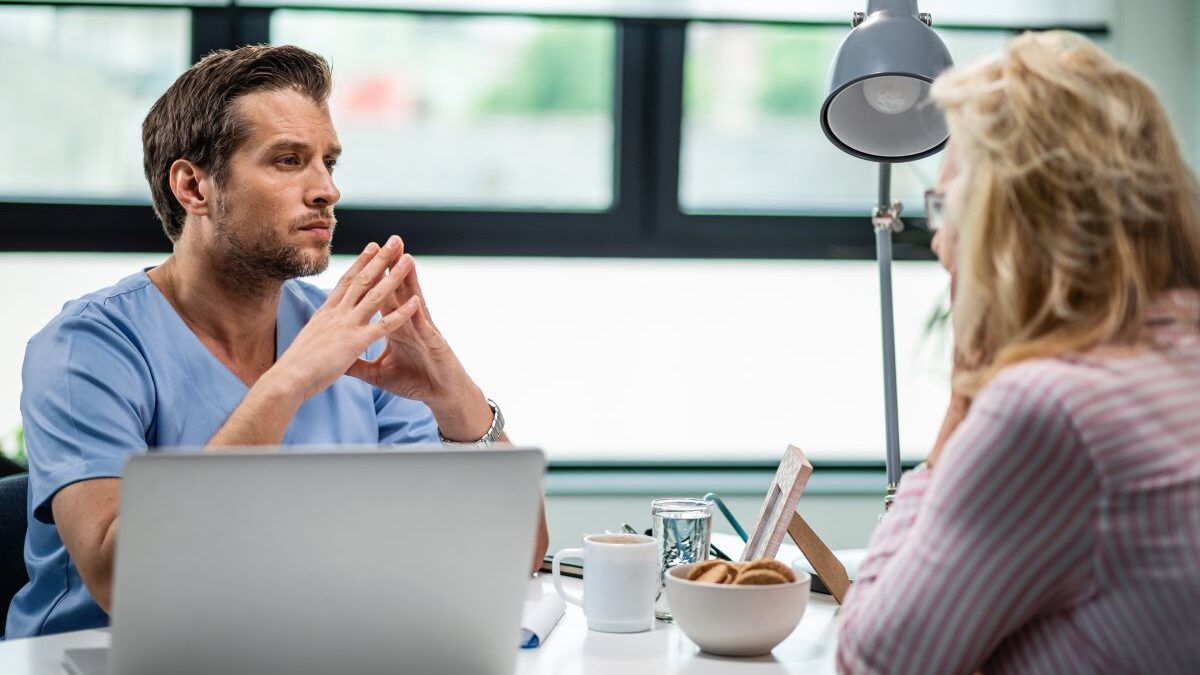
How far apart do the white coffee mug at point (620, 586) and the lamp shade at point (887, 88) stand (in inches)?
25.4

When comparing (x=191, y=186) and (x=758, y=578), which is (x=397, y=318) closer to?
(x=191, y=186)

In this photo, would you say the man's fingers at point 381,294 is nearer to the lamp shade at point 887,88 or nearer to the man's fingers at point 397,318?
the man's fingers at point 397,318

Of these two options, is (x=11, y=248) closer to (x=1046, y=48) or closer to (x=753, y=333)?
(x=753, y=333)

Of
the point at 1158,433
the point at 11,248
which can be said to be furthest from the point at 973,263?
the point at 11,248

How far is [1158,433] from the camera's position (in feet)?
2.69

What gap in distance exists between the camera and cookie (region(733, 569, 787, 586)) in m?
1.22

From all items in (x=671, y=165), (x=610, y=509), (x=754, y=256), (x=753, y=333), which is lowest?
(x=610, y=509)

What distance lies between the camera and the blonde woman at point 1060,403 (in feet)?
2.69

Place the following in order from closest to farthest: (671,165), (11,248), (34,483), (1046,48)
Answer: (1046,48)
(34,483)
(11,248)
(671,165)

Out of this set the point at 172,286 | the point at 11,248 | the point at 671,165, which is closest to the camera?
the point at 172,286

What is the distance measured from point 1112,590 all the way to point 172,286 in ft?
4.28

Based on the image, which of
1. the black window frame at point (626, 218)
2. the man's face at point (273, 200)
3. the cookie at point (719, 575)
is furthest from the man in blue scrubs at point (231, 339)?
the black window frame at point (626, 218)

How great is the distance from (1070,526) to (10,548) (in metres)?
1.32

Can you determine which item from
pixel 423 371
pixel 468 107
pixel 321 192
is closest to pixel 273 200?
pixel 321 192
